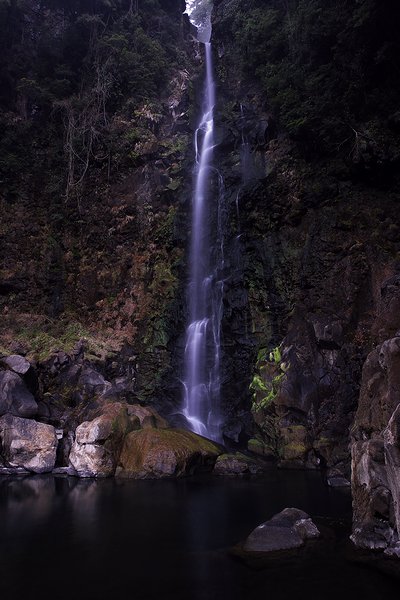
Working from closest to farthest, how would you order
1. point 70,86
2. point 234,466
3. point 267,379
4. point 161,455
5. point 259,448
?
1. point 161,455
2. point 234,466
3. point 259,448
4. point 267,379
5. point 70,86

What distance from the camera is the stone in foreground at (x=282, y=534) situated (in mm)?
6527

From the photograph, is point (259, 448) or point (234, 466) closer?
point (234, 466)

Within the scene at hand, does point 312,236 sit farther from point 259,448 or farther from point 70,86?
point 70,86

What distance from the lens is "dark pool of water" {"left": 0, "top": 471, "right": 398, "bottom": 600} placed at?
5.43 m

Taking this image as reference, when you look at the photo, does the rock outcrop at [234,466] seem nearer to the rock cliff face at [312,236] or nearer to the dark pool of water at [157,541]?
the dark pool of water at [157,541]

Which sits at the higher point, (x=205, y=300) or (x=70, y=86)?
(x=70, y=86)

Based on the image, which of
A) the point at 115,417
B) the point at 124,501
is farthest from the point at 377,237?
the point at 124,501

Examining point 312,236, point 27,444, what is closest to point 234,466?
point 27,444

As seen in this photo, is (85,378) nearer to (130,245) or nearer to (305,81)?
(130,245)

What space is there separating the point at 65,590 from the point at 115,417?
24.6ft

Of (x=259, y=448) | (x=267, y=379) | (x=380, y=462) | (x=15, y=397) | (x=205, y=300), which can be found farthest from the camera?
(x=205, y=300)

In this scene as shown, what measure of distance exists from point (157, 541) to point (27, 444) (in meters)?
6.92

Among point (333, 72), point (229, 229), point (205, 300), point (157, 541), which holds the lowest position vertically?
point (157, 541)

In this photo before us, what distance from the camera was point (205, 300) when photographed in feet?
57.8
